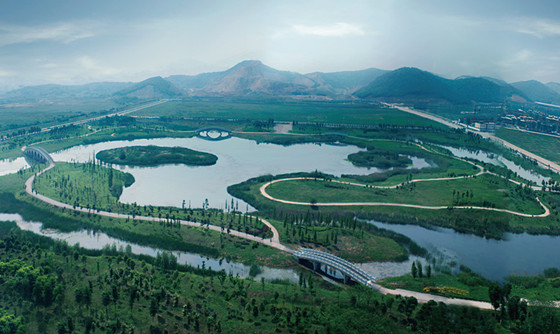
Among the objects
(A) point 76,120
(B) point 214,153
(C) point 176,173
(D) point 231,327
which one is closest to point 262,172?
(C) point 176,173

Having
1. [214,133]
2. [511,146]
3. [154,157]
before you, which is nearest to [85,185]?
[154,157]

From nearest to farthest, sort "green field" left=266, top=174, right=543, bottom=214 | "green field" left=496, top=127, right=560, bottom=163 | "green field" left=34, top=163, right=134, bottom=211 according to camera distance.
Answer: "green field" left=34, top=163, right=134, bottom=211
"green field" left=266, top=174, right=543, bottom=214
"green field" left=496, top=127, right=560, bottom=163

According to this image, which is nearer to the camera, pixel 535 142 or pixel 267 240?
pixel 267 240

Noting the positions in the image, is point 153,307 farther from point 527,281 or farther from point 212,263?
point 527,281

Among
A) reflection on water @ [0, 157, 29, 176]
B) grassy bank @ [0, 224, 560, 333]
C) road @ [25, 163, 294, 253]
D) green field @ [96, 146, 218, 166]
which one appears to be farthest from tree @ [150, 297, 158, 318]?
reflection on water @ [0, 157, 29, 176]

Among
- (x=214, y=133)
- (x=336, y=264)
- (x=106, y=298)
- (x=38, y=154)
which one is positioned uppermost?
(x=214, y=133)

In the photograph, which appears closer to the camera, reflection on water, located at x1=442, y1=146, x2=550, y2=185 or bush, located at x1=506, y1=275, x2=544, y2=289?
bush, located at x1=506, y1=275, x2=544, y2=289

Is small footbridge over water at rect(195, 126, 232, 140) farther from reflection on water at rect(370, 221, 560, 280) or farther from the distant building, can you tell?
the distant building
